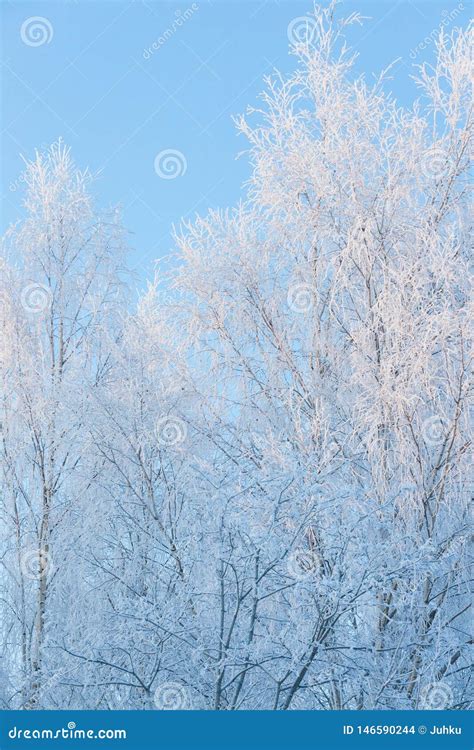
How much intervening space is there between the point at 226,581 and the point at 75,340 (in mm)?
3864

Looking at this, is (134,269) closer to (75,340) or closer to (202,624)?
(75,340)

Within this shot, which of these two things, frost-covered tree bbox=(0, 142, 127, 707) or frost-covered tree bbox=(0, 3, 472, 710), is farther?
frost-covered tree bbox=(0, 142, 127, 707)

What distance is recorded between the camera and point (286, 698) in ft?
14.3

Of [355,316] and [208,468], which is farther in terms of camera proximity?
[355,316]

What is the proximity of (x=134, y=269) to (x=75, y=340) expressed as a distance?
A: 974 millimetres

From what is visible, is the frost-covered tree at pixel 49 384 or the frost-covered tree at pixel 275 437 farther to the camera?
the frost-covered tree at pixel 49 384

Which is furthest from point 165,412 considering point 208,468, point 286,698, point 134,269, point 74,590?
point 134,269

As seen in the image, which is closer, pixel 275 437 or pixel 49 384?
pixel 275 437

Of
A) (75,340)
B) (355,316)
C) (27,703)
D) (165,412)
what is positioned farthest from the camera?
(75,340)

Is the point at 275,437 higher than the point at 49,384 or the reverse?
the reverse
